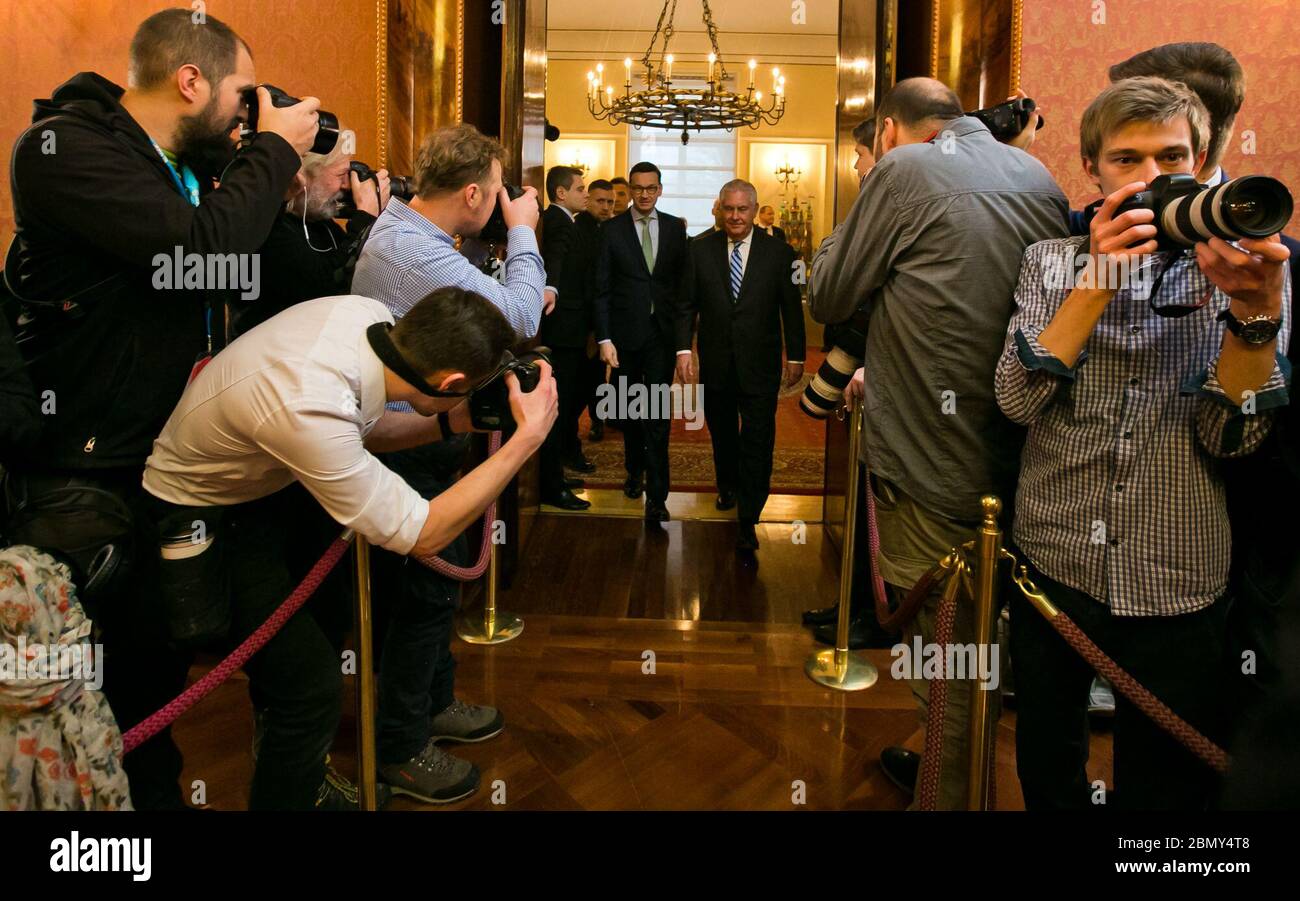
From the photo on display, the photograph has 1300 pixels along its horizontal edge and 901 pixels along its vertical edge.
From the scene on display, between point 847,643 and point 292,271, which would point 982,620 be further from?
point 292,271

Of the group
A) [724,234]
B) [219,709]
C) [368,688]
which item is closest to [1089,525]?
[368,688]

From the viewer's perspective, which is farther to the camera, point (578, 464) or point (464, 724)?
point (578, 464)

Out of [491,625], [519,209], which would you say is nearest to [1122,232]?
[519,209]

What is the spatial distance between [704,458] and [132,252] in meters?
4.96

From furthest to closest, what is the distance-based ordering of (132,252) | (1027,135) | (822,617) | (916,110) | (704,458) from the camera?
(704,458) → (822,617) → (1027,135) → (916,110) → (132,252)

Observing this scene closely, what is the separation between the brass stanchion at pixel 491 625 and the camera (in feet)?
10.4

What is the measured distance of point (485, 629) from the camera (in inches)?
126

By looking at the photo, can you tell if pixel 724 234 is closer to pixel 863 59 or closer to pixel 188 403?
pixel 863 59

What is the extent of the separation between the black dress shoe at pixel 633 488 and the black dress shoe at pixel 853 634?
207 centimetres

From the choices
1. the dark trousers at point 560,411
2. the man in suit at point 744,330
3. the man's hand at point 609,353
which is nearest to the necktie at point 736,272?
the man in suit at point 744,330

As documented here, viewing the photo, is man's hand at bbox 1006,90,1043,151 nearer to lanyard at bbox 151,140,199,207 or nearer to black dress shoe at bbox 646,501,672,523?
lanyard at bbox 151,140,199,207

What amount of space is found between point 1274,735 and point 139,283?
1763 millimetres

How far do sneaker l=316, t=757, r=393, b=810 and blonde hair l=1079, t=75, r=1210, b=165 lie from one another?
6.25ft

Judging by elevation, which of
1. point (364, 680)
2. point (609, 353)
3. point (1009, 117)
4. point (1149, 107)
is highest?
point (1009, 117)
